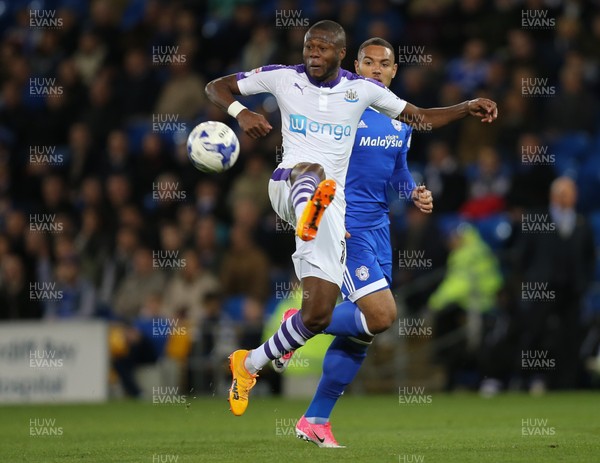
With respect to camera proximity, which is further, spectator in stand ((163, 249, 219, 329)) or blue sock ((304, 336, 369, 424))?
spectator in stand ((163, 249, 219, 329))

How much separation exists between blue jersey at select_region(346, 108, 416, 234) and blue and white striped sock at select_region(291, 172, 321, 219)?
0.89 metres

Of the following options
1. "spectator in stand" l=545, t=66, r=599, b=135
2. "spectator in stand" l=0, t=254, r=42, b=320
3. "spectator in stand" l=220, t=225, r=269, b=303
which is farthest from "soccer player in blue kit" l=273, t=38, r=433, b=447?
"spectator in stand" l=0, t=254, r=42, b=320

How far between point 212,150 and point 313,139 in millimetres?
668

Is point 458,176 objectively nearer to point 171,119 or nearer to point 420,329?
point 420,329

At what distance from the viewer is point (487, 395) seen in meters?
13.7

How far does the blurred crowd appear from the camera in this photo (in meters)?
14.3

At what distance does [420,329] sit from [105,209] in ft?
17.0

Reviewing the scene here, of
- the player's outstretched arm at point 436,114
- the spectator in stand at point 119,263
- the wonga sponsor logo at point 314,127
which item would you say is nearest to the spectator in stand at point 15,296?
the spectator in stand at point 119,263

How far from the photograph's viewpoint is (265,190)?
53.7ft

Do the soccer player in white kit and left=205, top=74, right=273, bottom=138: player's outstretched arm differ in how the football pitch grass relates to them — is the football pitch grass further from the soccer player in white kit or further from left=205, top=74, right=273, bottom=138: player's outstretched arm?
left=205, top=74, right=273, bottom=138: player's outstretched arm

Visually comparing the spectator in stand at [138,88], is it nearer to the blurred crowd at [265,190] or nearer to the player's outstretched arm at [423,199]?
the blurred crowd at [265,190]

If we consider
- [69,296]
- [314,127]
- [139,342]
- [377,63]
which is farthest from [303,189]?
[69,296]

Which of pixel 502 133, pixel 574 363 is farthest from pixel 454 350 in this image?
pixel 502 133

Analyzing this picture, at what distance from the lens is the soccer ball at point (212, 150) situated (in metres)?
7.80
